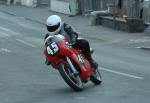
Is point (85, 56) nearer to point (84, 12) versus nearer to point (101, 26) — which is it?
point (101, 26)

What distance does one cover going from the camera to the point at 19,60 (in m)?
18.6

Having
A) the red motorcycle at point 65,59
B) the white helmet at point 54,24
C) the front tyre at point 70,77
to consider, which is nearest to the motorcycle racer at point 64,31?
the white helmet at point 54,24

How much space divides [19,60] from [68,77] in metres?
7.22

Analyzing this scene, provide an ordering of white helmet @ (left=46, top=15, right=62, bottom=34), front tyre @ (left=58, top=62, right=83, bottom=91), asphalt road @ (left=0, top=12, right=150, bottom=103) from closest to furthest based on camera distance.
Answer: asphalt road @ (left=0, top=12, right=150, bottom=103), front tyre @ (left=58, top=62, right=83, bottom=91), white helmet @ (left=46, top=15, right=62, bottom=34)

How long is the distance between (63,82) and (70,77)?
1.71 meters

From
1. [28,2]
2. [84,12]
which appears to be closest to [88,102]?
[84,12]

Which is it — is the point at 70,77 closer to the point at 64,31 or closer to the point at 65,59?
the point at 65,59

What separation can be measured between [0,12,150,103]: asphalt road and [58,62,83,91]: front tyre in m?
0.14

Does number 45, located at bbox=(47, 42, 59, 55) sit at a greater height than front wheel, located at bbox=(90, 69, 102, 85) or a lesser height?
greater

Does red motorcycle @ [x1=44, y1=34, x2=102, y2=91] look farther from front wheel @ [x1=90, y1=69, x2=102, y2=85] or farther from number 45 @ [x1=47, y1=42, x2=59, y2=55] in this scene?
front wheel @ [x1=90, y1=69, x2=102, y2=85]

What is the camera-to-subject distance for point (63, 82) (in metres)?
13.3

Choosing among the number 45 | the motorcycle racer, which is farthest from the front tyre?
the motorcycle racer

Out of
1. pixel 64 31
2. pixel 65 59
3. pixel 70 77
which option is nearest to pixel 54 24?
pixel 64 31

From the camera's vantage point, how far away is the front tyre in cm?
1155
